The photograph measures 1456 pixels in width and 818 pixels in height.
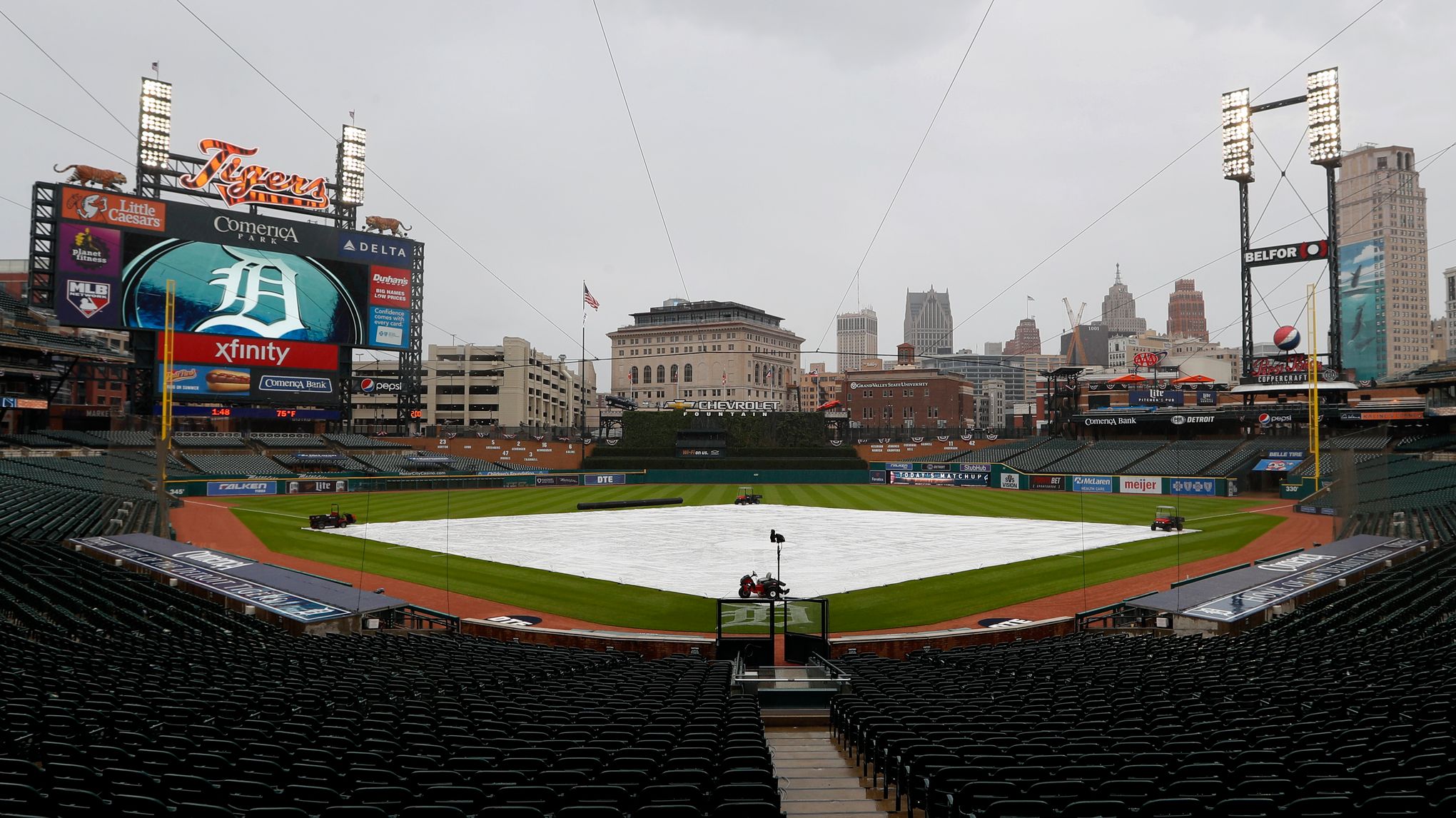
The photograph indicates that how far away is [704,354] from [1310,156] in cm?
10026

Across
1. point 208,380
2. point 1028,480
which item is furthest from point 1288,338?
point 208,380

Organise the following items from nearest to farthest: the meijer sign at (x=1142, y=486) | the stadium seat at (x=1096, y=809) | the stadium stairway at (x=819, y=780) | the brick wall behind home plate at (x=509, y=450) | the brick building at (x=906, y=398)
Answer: the stadium seat at (x=1096, y=809) → the stadium stairway at (x=819, y=780) → the meijer sign at (x=1142, y=486) → the brick wall behind home plate at (x=509, y=450) → the brick building at (x=906, y=398)

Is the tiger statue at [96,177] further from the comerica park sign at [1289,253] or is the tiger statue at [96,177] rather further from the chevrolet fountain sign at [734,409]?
the comerica park sign at [1289,253]

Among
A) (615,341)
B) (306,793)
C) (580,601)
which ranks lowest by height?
(580,601)

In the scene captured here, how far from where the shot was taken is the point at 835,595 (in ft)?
84.9

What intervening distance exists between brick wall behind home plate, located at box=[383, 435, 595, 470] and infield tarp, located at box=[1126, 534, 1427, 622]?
68905mm

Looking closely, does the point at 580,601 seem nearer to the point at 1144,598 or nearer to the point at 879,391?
the point at 1144,598

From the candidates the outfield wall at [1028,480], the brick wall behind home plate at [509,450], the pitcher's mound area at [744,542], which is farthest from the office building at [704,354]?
the pitcher's mound area at [744,542]

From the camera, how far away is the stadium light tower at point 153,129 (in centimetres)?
6725

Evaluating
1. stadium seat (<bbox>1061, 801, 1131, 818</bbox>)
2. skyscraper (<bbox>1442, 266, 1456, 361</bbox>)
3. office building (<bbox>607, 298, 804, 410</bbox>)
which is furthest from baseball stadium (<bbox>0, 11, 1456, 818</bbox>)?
skyscraper (<bbox>1442, 266, 1456, 361</bbox>)

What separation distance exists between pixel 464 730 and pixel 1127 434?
281 ft

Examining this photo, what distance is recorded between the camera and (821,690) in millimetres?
12961

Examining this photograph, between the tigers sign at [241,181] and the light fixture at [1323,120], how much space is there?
8998 cm

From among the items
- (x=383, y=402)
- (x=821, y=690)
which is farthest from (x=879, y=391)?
(x=821, y=690)
